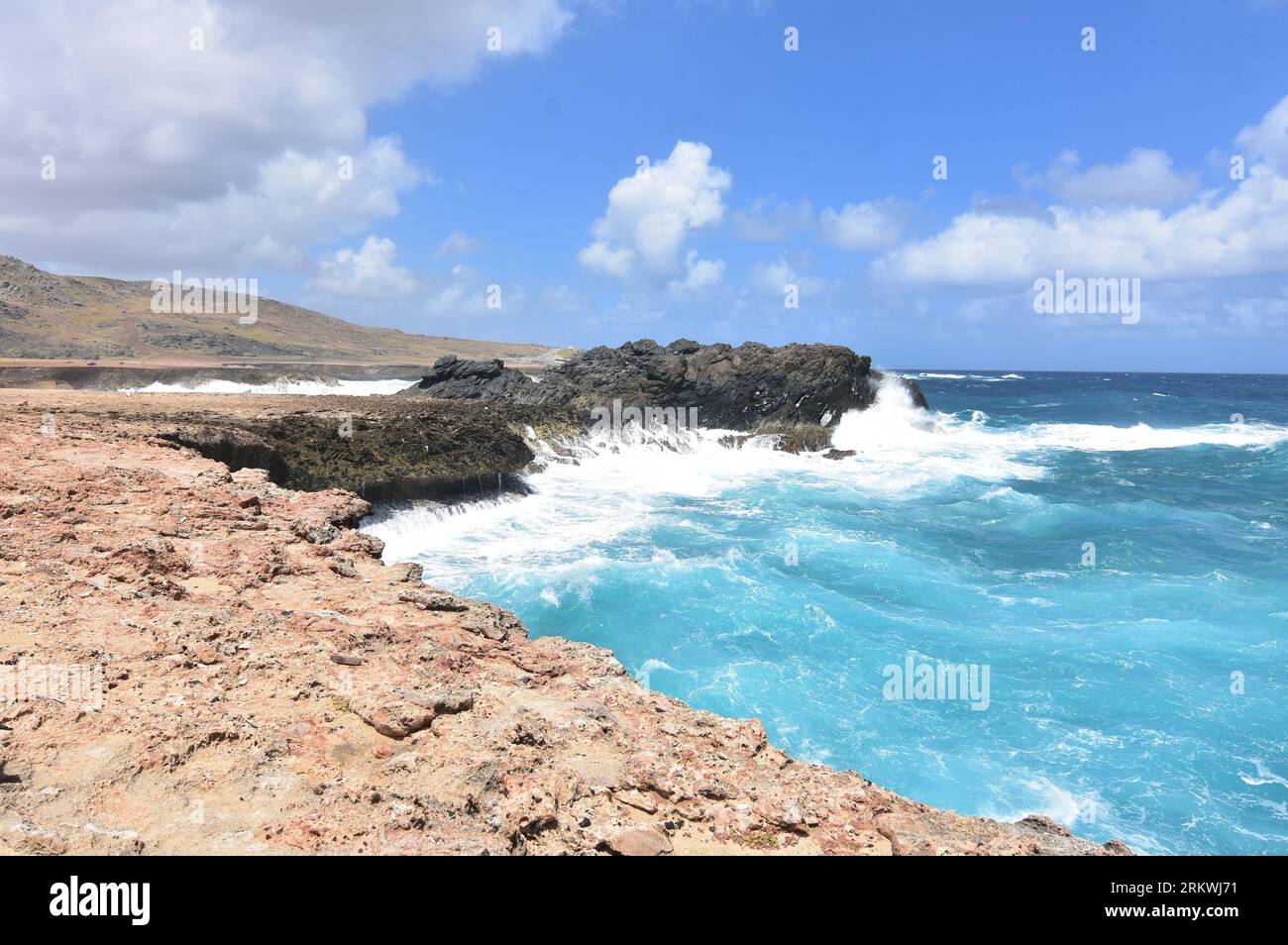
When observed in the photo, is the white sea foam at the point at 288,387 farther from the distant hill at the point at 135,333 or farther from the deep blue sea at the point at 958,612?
the deep blue sea at the point at 958,612

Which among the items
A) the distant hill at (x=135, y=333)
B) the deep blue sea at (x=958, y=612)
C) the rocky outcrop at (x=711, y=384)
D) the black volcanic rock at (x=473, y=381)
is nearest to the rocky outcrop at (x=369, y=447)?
the deep blue sea at (x=958, y=612)

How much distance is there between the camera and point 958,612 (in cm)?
1498

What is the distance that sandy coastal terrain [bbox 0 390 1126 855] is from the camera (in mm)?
3891

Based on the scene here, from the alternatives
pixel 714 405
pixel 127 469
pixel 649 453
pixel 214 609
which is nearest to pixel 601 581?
pixel 127 469

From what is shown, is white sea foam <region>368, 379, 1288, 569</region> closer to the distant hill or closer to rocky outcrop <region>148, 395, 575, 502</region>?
rocky outcrop <region>148, 395, 575, 502</region>

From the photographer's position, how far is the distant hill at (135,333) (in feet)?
211

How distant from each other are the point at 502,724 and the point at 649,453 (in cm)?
2987

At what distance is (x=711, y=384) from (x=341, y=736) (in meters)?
38.3

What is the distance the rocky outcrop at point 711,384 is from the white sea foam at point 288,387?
803 centimetres

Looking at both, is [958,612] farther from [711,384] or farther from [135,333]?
[135,333]

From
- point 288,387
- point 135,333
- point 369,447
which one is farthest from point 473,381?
point 135,333

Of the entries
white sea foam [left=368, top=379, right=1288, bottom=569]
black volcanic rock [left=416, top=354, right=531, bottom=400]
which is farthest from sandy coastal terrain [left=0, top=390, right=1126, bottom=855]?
black volcanic rock [left=416, top=354, right=531, bottom=400]

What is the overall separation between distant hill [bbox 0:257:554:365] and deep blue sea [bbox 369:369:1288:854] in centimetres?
5302
